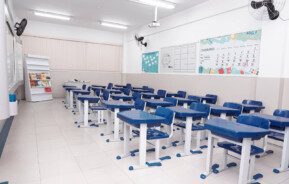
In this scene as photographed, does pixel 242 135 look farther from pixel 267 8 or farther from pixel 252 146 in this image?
pixel 267 8

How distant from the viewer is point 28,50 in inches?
350

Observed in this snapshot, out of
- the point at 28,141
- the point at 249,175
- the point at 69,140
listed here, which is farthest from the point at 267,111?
the point at 28,141

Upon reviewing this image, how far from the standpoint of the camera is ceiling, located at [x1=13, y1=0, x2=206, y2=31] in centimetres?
647

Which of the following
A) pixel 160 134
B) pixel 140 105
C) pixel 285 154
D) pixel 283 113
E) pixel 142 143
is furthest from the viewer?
pixel 140 105

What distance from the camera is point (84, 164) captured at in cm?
294

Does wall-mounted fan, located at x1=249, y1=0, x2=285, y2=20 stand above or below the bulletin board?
above

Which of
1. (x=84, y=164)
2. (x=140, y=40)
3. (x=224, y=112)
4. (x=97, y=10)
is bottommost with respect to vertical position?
(x=84, y=164)

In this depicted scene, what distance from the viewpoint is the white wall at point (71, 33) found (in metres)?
8.96

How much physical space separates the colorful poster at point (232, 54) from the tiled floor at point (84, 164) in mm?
2078

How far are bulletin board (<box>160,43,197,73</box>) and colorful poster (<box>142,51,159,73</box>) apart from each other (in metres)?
0.36

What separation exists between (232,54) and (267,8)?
53.8 inches

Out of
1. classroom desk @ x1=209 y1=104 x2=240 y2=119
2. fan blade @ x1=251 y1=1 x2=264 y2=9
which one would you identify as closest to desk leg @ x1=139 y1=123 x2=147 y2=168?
classroom desk @ x1=209 y1=104 x2=240 y2=119

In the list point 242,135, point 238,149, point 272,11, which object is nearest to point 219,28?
point 272,11

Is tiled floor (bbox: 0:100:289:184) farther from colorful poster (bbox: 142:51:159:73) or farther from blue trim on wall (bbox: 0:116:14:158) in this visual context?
colorful poster (bbox: 142:51:159:73)
